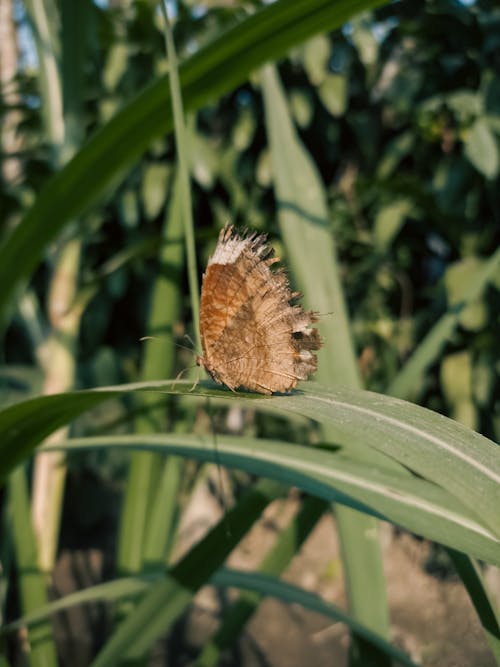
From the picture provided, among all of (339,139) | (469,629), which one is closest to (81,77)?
(469,629)

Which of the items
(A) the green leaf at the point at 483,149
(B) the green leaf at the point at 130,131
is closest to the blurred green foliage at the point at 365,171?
(A) the green leaf at the point at 483,149

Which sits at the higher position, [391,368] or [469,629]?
[469,629]

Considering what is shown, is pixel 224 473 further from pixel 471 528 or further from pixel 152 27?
pixel 471 528

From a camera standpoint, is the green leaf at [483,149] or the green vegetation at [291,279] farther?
the green leaf at [483,149]

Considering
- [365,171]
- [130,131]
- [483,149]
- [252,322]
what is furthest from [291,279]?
[365,171]

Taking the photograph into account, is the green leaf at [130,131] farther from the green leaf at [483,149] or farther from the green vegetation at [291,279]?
the green leaf at [483,149]
